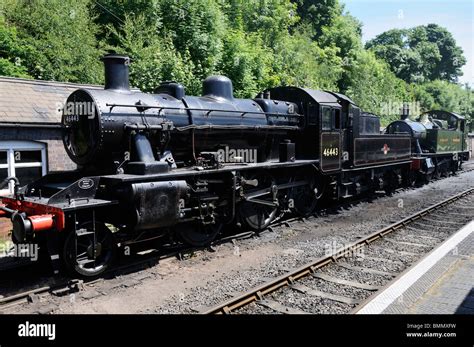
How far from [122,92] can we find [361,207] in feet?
28.9

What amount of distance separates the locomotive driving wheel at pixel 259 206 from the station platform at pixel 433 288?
3.74 meters

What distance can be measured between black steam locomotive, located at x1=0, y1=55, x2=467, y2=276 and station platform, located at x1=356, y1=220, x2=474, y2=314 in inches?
147

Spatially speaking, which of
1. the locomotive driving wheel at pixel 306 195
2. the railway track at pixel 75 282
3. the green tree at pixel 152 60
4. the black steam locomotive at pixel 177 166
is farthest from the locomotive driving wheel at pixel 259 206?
the green tree at pixel 152 60

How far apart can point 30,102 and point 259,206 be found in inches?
265

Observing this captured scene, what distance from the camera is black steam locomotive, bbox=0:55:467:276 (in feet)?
22.7

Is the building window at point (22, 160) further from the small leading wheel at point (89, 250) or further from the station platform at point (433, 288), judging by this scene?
the station platform at point (433, 288)

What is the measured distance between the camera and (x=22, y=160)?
1062 cm

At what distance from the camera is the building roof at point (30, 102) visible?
10.4 m

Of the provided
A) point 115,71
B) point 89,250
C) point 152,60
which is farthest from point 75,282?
point 152,60

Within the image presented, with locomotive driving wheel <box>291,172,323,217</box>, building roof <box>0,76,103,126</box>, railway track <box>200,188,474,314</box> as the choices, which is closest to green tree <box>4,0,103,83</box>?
building roof <box>0,76,103,126</box>

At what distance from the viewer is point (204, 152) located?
8.93 meters

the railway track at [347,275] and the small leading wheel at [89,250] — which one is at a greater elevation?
the small leading wheel at [89,250]
